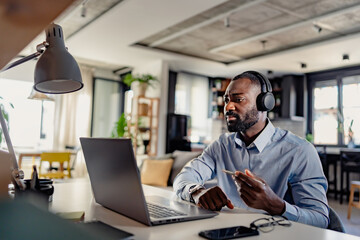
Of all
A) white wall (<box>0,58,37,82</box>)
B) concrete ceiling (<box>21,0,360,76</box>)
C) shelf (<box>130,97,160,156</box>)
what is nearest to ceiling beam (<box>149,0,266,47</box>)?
concrete ceiling (<box>21,0,360,76</box>)

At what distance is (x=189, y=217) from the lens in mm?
981

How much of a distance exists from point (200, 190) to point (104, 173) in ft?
1.35

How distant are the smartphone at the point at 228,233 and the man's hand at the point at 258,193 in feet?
0.69

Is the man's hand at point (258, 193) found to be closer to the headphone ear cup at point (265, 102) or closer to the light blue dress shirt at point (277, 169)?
the light blue dress shirt at point (277, 169)

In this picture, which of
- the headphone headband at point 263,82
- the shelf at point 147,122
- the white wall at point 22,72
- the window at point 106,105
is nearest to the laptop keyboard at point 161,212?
the headphone headband at point 263,82

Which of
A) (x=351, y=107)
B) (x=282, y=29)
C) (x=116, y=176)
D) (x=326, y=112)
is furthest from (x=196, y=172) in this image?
(x=326, y=112)

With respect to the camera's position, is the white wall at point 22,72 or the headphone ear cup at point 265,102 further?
the white wall at point 22,72

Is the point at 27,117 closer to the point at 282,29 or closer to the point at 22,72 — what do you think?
the point at 22,72

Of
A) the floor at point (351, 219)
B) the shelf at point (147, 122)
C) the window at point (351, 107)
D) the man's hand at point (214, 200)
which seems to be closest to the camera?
the man's hand at point (214, 200)

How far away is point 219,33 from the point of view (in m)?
5.67

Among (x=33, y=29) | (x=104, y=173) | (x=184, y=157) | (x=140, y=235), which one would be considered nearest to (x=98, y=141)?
(x=104, y=173)

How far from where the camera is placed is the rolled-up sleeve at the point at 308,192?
120 cm

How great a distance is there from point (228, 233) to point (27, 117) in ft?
25.1

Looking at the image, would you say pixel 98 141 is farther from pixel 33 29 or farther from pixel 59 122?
pixel 59 122
